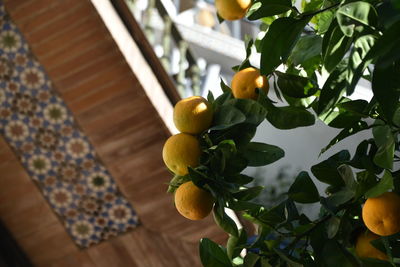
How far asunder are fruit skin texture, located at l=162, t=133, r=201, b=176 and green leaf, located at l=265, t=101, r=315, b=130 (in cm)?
11

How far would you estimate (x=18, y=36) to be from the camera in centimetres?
Result: 317

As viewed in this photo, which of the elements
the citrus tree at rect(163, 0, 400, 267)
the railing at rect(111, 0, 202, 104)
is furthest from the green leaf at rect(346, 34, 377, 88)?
the railing at rect(111, 0, 202, 104)

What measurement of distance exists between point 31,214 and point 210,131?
239 centimetres

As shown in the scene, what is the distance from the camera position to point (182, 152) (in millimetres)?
1098

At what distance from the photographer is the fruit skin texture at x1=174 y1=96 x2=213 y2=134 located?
1.11 meters

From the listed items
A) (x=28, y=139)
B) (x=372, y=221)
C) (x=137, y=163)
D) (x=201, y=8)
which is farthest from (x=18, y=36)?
(x=201, y=8)

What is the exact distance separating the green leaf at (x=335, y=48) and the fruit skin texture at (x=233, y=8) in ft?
0.65

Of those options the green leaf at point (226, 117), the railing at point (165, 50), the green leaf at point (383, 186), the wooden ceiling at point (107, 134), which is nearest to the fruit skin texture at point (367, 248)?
the green leaf at point (383, 186)

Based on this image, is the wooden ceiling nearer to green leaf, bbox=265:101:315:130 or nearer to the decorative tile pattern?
the decorative tile pattern

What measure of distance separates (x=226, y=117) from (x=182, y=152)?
3.0 inches

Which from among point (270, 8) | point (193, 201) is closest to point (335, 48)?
point (270, 8)

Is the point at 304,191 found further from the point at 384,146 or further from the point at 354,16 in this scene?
the point at 354,16

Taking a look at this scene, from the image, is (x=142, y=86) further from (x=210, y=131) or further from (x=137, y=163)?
(x=210, y=131)

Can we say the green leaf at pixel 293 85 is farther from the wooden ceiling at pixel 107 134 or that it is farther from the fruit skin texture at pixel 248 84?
the wooden ceiling at pixel 107 134
